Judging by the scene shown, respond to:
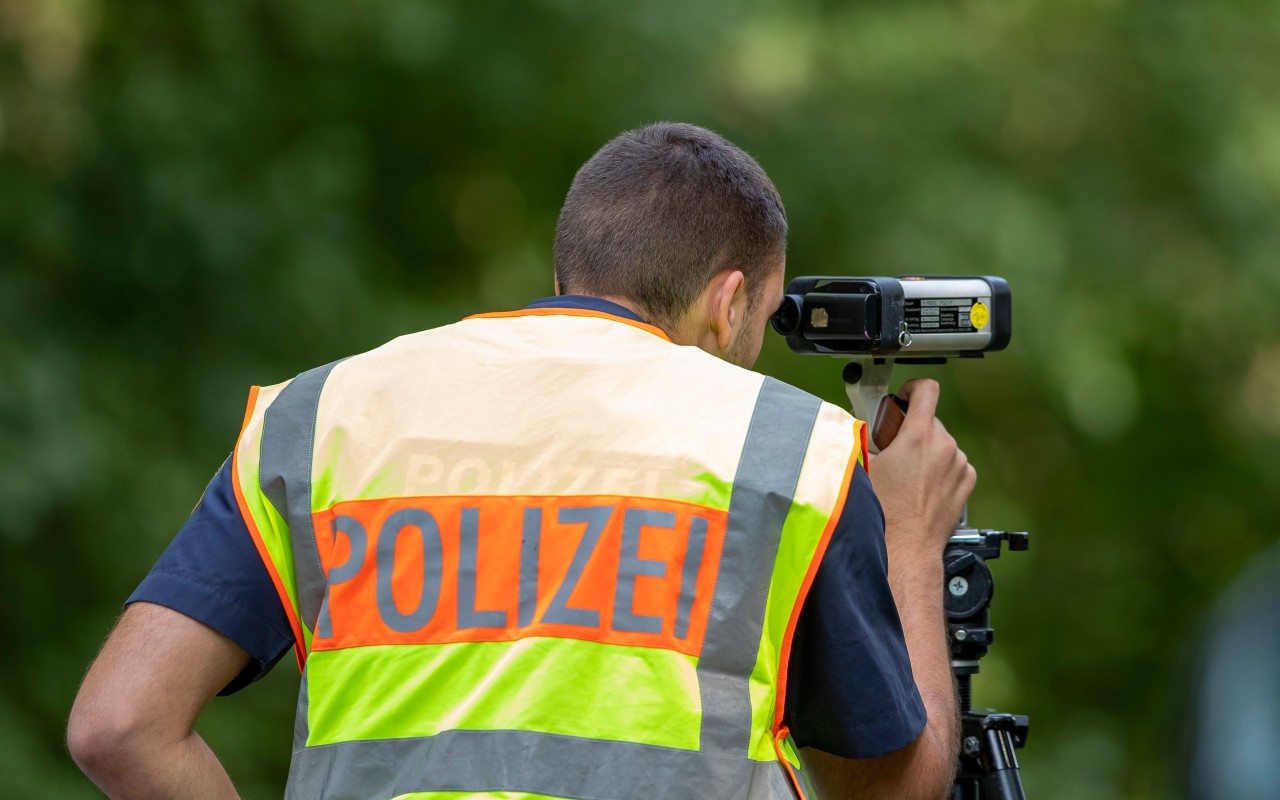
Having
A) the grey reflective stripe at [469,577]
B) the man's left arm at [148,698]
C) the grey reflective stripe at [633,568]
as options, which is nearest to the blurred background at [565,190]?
the man's left arm at [148,698]

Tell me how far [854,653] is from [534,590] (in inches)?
15.8

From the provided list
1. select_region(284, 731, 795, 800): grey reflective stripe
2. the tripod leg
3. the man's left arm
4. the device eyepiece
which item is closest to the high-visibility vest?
select_region(284, 731, 795, 800): grey reflective stripe

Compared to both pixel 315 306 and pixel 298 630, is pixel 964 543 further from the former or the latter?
pixel 315 306

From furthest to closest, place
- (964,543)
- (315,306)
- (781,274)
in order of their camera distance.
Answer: (315,306) < (964,543) < (781,274)

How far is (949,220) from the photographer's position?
A: 628 cm

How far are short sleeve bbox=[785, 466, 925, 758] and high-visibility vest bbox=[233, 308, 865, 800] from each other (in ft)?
0.16

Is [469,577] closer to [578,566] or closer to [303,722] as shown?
[578,566]

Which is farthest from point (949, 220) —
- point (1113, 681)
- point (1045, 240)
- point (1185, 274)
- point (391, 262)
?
point (1113, 681)

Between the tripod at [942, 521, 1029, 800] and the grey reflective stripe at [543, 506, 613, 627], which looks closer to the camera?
the grey reflective stripe at [543, 506, 613, 627]

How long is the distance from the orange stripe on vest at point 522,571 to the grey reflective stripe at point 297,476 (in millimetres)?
45

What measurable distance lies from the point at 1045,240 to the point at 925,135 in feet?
2.42

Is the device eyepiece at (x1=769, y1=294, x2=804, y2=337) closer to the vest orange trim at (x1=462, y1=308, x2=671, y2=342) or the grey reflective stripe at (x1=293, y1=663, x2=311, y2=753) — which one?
the vest orange trim at (x1=462, y1=308, x2=671, y2=342)

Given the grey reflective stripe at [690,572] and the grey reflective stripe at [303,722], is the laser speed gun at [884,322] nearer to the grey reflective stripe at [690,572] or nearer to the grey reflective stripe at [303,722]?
the grey reflective stripe at [690,572]

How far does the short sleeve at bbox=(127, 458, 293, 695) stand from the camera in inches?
72.1
